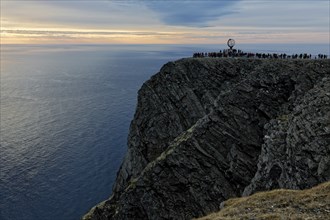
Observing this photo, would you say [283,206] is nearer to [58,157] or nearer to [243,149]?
[243,149]

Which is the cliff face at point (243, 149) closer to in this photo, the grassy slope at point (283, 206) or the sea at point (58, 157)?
the grassy slope at point (283, 206)

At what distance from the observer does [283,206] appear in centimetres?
2770

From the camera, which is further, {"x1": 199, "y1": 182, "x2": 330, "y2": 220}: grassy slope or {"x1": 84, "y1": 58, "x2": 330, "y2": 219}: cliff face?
{"x1": 84, "y1": 58, "x2": 330, "y2": 219}: cliff face

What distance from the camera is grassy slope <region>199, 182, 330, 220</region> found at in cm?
2544

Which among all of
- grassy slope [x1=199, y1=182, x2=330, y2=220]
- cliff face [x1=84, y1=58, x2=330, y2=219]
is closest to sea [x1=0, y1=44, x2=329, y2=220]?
cliff face [x1=84, y1=58, x2=330, y2=219]

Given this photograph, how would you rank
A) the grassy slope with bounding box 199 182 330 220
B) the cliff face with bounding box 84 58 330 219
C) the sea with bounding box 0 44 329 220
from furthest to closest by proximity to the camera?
the sea with bounding box 0 44 329 220
the cliff face with bounding box 84 58 330 219
the grassy slope with bounding box 199 182 330 220

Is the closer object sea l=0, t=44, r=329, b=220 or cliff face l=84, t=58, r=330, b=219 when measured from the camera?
cliff face l=84, t=58, r=330, b=219

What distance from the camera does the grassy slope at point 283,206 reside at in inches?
1001

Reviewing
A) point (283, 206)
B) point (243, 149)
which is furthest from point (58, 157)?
point (283, 206)

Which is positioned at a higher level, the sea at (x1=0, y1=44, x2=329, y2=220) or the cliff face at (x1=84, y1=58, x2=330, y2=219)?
the cliff face at (x1=84, y1=58, x2=330, y2=219)

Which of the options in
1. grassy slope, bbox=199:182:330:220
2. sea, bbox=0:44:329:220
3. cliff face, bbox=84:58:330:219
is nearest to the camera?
grassy slope, bbox=199:182:330:220

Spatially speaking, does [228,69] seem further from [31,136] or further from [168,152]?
[31,136]

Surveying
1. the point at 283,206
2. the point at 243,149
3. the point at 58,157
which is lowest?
the point at 58,157

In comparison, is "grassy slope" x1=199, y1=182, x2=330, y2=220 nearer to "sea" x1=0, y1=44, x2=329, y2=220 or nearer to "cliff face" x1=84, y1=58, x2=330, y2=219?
"cliff face" x1=84, y1=58, x2=330, y2=219
